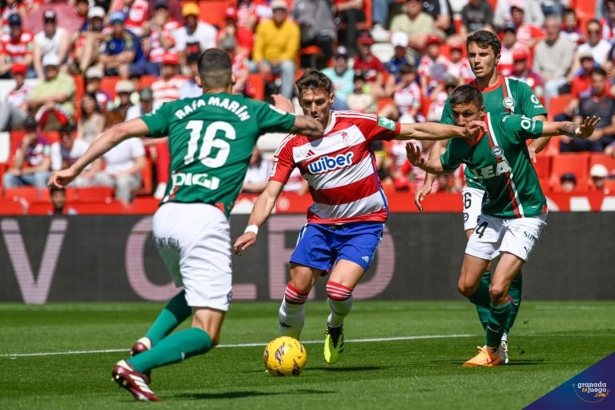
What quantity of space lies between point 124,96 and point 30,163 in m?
2.25

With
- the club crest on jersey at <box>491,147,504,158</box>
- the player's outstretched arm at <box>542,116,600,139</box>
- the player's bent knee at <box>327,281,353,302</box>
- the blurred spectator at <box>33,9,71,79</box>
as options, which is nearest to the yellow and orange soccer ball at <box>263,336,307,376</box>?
the player's bent knee at <box>327,281,353,302</box>

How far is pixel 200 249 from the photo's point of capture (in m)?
7.54

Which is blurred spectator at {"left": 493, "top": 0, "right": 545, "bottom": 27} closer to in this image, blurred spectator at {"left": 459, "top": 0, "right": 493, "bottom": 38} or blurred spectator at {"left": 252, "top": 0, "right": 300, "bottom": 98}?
blurred spectator at {"left": 459, "top": 0, "right": 493, "bottom": 38}

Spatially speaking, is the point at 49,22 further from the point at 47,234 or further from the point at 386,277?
the point at 386,277

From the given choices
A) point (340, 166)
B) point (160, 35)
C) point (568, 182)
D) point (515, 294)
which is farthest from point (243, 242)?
point (160, 35)

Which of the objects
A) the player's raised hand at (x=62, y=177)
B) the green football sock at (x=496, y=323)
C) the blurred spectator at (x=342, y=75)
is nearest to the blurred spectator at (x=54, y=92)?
the blurred spectator at (x=342, y=75)

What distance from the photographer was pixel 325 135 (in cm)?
1004

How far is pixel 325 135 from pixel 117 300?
10113 millimetres

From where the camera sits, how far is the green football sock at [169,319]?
7848 millimetres

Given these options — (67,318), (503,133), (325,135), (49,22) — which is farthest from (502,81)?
(49,22)

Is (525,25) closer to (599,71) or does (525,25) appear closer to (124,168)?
(599,71)

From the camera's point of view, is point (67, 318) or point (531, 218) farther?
point (67, 318)

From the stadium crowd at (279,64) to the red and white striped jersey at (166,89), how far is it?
0.04 meters

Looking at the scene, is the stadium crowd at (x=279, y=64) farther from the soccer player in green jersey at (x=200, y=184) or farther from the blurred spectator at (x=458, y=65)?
the soccer player in green jersey at (x=200, y=184)
